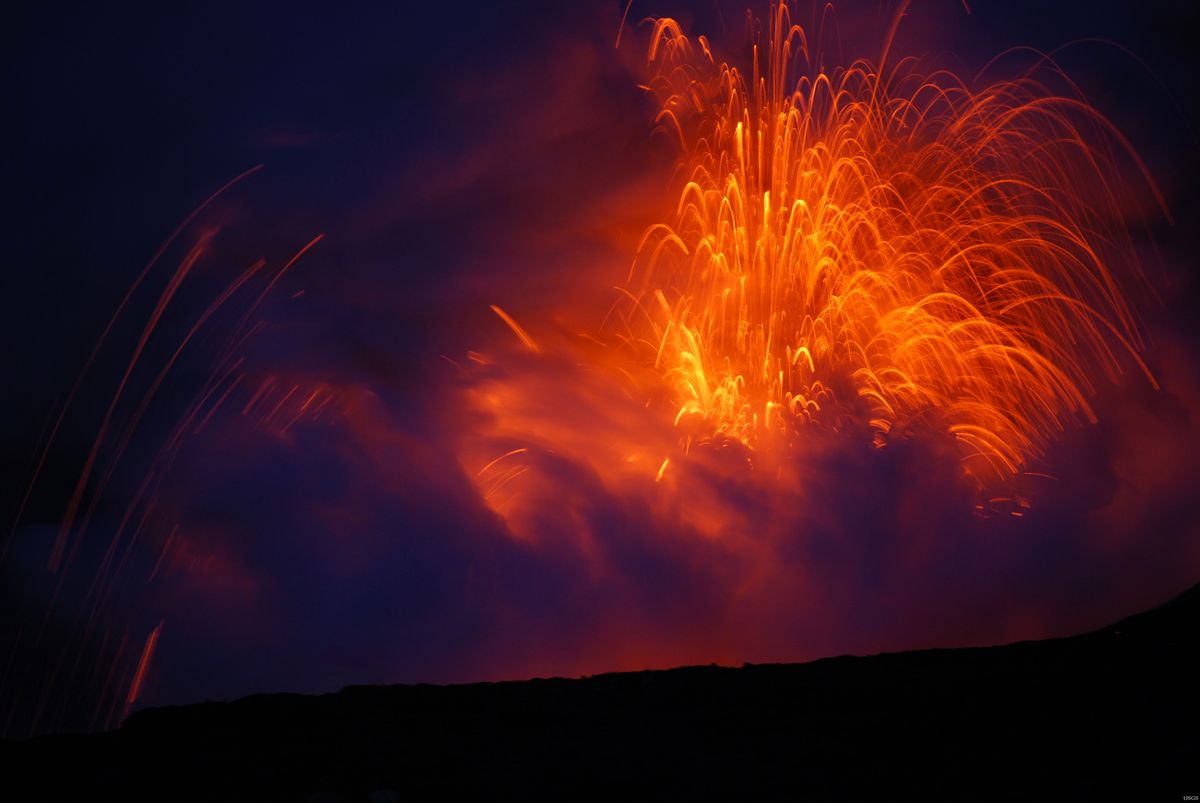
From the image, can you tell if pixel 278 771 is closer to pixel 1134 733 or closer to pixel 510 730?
pixel 510 730

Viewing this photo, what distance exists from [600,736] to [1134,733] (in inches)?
398

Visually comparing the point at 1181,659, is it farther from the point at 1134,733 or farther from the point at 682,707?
the point at 682,707

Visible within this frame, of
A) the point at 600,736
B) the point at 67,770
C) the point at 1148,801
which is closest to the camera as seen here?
the point at 1148,801

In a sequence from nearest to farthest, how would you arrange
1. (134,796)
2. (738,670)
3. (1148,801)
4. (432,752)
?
(1148,801) → (134,796) → (432,752) → (738,670)

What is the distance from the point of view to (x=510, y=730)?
768 inches

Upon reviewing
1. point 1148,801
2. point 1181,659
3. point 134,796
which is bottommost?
point 1148,801

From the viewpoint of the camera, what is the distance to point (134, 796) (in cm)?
1431

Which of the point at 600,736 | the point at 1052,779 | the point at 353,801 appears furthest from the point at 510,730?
the point at 1052,779

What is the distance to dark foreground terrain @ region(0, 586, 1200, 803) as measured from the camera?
1398 centimetres

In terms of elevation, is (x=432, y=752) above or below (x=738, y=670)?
below

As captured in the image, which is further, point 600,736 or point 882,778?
point 600,736

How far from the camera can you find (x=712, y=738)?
1786cm

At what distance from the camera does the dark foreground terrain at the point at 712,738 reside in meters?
14.0

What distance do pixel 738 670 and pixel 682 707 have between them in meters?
3.01
